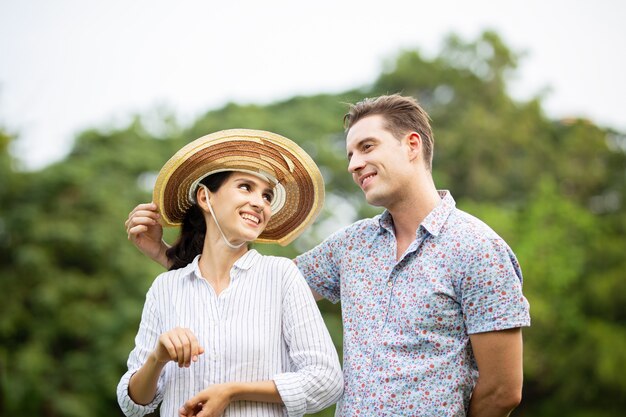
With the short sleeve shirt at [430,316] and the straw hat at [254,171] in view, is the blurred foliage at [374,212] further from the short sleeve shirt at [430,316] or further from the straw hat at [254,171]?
the short sleeve shirt at [430,316]

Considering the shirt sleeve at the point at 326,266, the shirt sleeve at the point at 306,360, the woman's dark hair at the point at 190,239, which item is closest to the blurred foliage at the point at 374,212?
the shirt sleeve at the point at 326,266

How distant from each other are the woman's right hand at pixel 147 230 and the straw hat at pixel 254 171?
49 mm

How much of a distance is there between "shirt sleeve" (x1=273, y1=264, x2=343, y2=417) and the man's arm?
545 millimetres

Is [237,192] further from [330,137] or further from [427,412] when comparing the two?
[330,137]

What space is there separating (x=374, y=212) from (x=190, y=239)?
51.4 feet

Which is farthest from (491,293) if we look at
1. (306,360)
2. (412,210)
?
(306,360)

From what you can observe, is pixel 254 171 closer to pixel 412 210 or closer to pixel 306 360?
pixel 412 210

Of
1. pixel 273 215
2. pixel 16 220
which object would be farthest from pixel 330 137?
pixel 273 215

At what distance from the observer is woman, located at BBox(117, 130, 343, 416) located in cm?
278

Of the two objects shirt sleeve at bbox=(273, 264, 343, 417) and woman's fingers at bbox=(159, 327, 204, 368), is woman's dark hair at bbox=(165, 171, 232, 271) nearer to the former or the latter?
Answer: shirt sleeve at bbox=(273, 264, 343, 417)

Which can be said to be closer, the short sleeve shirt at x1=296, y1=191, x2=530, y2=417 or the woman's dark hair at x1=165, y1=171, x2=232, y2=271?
the short sleeve shirt at x1=296, y1=191, x2=530, y2=417

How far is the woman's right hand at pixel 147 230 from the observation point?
3.39m

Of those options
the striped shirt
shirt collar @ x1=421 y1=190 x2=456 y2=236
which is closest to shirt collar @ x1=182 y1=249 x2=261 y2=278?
the striped shirt

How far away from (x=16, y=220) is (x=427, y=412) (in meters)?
15.1
